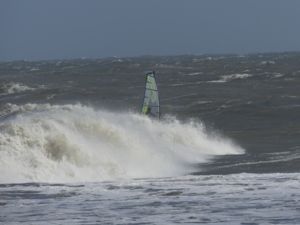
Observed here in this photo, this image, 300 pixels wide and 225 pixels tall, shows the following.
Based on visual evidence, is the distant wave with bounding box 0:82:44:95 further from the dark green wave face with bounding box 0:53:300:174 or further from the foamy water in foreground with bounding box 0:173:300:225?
the foamy water in foreground with bounding box 0:173:300:225

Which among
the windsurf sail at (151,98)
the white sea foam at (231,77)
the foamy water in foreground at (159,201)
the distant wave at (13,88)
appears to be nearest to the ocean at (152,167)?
the foamy water in foreground at (159,201)

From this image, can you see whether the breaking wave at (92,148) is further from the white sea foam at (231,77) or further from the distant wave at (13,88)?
the white sea foam at (231,77)

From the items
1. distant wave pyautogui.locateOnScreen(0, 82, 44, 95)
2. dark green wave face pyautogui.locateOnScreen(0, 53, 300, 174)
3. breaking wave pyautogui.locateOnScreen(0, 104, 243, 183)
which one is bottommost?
distant wave pyautogui.locateOnScreen(0, 82, 44, 95)

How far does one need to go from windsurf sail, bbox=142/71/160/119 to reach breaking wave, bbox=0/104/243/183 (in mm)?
501

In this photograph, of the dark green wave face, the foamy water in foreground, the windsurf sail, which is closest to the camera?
the foamy water in foreground

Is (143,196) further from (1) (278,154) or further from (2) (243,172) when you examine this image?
(1) (278,154)

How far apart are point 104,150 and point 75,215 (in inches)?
354

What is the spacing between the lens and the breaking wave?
17.7 meters

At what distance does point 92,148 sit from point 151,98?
270 inches

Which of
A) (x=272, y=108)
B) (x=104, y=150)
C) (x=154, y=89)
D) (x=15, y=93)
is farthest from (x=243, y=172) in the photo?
(x=15, y=93)

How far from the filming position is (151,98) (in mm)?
27469

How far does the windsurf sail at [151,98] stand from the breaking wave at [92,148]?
50 centimetres

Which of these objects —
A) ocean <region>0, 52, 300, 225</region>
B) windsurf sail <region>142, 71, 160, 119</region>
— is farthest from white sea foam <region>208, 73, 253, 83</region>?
windsurf sail <region>142, 71, 160, 119</region>

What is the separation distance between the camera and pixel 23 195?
46.9ft
